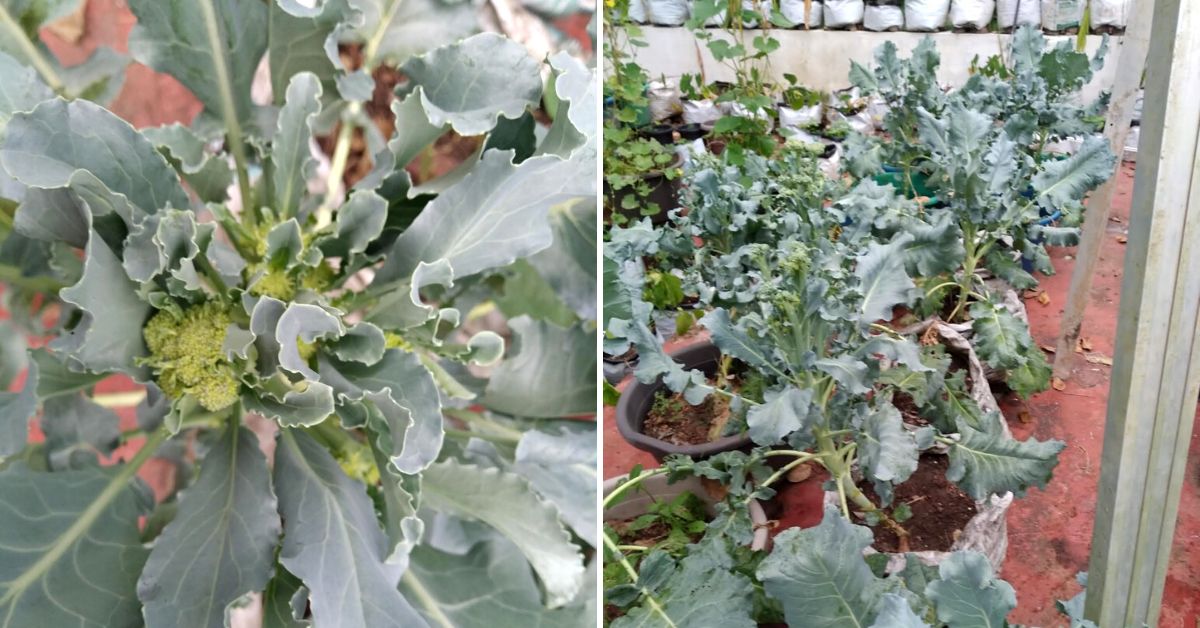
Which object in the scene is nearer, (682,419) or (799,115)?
(682,419)

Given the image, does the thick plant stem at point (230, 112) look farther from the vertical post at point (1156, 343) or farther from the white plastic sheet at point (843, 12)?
the white plastic sheet at point (843, 12)

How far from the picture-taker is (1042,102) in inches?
72.3

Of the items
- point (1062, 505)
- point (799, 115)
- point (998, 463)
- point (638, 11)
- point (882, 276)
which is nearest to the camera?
point (998, 463)

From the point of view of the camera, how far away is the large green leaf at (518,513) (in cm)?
67

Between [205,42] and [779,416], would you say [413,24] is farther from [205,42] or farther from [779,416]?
[779,416]

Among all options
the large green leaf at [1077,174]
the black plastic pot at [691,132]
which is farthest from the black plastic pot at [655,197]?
the large green leaf at [1077,174]

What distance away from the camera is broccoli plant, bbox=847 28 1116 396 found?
4.80 feet

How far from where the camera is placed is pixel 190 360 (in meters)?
0.62

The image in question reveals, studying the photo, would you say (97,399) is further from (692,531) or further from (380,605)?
(692,531)

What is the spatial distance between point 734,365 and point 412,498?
1.07 m

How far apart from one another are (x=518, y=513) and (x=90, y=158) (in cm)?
38

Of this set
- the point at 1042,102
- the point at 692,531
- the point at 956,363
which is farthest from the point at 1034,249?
the point at 692,531

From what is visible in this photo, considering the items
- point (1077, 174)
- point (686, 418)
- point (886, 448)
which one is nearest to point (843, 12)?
point (1077, 174)

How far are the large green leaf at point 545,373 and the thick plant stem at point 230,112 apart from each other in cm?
23
